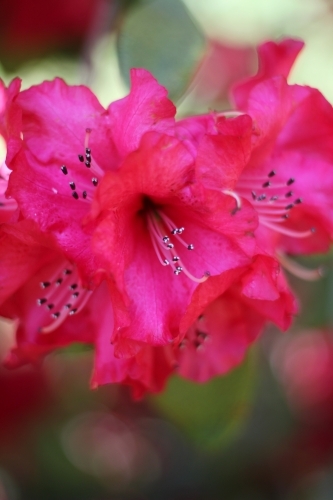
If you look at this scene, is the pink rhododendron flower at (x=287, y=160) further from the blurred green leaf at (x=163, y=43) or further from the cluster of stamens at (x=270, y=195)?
the blurred green leaf at (x=163, y=43)

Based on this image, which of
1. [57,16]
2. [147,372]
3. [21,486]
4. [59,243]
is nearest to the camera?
[59,243]

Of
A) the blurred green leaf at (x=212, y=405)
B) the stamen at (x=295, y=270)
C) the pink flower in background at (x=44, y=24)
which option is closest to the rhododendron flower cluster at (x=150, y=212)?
the stamen at (x=295, y=270)

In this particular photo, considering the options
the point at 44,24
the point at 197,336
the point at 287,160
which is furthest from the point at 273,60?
the point at 44,24

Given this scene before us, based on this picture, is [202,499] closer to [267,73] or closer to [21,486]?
[21,486]

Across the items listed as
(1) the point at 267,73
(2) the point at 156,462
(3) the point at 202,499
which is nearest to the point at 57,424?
(2) the point at 156,462

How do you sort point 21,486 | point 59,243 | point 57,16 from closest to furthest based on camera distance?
point 59,243 → point 57,16 → point 21,486

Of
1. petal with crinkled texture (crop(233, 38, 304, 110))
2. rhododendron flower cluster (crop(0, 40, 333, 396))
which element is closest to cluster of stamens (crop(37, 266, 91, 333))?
rhododendron flower cluster (crop(0, 40, 333, 396))
